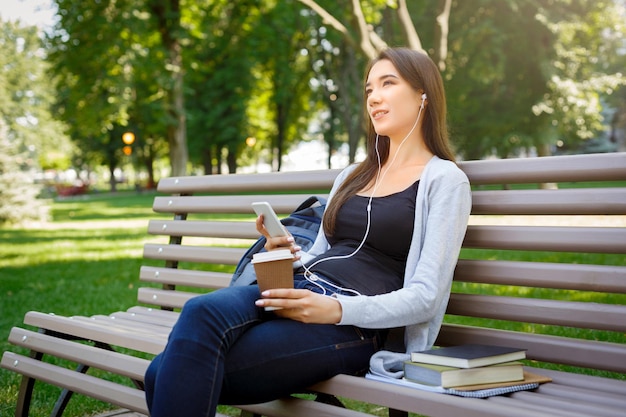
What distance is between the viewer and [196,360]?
2297mm

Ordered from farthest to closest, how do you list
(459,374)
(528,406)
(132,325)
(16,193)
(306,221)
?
(16,193) → (132,325) → (306,221) → (459,374) → (528,406)

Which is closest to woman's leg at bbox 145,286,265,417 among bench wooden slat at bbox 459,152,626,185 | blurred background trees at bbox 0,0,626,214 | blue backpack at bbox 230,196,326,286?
blue backpack at bbox 230,196,326,286

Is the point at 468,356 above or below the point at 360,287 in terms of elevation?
below

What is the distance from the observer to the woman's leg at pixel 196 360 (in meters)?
2.25

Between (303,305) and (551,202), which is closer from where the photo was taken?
(303,305)

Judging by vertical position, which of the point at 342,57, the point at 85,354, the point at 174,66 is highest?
the point at 342,57

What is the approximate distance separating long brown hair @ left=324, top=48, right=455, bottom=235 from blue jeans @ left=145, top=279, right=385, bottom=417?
674mm

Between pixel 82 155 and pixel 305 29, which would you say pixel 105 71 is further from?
pixel 82 155

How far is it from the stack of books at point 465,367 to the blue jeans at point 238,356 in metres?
0.30

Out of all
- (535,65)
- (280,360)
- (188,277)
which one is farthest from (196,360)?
(535,65)

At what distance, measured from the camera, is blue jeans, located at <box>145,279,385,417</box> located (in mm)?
2270

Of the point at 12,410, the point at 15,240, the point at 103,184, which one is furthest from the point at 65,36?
the point at 103,184

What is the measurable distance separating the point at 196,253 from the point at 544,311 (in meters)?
2.02

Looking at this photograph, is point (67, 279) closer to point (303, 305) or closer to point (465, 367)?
point (303, 305)
